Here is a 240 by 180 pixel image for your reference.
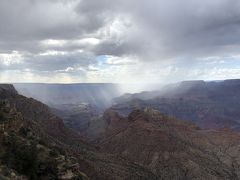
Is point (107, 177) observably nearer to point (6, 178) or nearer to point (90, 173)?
point (90, 173)

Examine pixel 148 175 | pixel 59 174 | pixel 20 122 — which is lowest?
pixel 148 175

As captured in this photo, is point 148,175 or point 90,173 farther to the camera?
point 148,175

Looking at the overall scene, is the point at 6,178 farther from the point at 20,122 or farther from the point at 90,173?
the point at 90,173

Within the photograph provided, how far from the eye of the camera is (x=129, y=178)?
550 ft

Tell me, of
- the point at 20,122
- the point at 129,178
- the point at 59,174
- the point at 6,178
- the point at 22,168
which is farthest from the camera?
the point at 129,178

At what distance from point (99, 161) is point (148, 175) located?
22.1 metres

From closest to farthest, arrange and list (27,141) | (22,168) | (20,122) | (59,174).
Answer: (22,168) < (59,174) < (27,141) < (20,122)

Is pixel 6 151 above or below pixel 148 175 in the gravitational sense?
above

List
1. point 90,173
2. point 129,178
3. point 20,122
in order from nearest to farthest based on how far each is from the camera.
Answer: point 20,122 → point 90,173 → point 129,178

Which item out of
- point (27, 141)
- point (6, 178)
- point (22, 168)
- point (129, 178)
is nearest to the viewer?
point (6, 178)

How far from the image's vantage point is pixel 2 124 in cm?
10294

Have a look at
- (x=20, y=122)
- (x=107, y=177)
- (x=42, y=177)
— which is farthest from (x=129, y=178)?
(x=42, y=177)

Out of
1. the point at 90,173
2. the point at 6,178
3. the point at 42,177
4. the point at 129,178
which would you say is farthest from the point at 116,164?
the point at 6,178

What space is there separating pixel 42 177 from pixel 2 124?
Result: 63.2 ft
